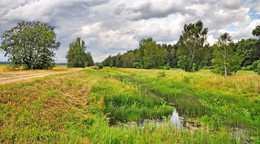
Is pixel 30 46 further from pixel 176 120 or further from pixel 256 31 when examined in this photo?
pixel 256 31

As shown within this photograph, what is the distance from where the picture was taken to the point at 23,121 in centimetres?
429

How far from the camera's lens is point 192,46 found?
40.0 metres

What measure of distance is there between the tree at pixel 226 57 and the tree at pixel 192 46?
1762cm

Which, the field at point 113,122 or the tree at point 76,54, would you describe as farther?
the tree at point 76,54

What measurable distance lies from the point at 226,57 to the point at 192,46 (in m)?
20.9

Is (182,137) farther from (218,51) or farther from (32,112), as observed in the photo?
(218,51)

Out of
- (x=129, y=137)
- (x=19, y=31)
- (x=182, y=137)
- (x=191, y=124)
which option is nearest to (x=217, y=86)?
(x=191, y=124)

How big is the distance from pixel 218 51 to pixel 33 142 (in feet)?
77.4

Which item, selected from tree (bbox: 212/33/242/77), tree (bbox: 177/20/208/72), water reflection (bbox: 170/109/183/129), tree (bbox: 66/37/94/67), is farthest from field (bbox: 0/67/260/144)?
tree (bbox: 66/37/94/67)

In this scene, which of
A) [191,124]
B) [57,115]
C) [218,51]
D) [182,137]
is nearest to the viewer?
[182,137]

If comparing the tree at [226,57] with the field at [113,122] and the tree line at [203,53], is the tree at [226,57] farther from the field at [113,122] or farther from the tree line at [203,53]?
the field at [113,122]

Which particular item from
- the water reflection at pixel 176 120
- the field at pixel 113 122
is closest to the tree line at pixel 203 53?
the field at pixel 113 122

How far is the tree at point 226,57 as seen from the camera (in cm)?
1958

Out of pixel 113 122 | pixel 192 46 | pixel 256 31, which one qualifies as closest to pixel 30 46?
pixel 113 122
